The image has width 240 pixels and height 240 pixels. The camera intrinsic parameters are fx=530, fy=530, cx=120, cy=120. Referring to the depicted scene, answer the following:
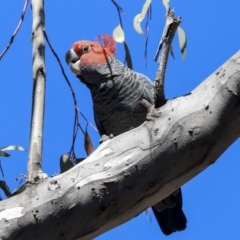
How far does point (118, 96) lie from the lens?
7.82ft

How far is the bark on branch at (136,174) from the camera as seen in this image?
1092 millimetres

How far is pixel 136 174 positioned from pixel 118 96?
1.28m

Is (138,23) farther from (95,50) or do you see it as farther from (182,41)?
(95,50)

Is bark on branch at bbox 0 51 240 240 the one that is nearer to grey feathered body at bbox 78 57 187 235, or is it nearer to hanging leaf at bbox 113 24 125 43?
hanging leaf at bbox 113 24 125 43

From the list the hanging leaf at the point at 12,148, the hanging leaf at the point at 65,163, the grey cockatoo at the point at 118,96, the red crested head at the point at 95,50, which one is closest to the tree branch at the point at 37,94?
the hanging leaf at the point at 65,163

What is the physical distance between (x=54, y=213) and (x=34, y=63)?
0.50 metres

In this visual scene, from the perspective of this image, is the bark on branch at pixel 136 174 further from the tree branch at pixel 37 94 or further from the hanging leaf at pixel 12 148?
the hanging leaf at pixel 12 148

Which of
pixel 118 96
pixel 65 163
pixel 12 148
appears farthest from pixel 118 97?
pixel 65 163

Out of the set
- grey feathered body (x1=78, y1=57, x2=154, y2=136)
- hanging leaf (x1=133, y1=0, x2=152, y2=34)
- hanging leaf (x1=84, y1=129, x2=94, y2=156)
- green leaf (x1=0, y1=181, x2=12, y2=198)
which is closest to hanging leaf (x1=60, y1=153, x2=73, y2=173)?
hanging leaf (x1=84, y1=129, x2=94, y2=156)

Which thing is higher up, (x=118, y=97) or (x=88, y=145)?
(x=118, y=97)

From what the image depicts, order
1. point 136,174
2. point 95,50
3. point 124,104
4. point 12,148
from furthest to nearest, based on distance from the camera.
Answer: point 95,50 < point 124,104 < point 12,148 < point 136,174

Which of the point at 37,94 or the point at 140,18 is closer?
the point at 37,94

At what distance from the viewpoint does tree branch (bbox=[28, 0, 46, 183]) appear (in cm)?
125

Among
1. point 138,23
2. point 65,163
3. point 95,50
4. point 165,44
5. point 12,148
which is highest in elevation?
point 95,50
